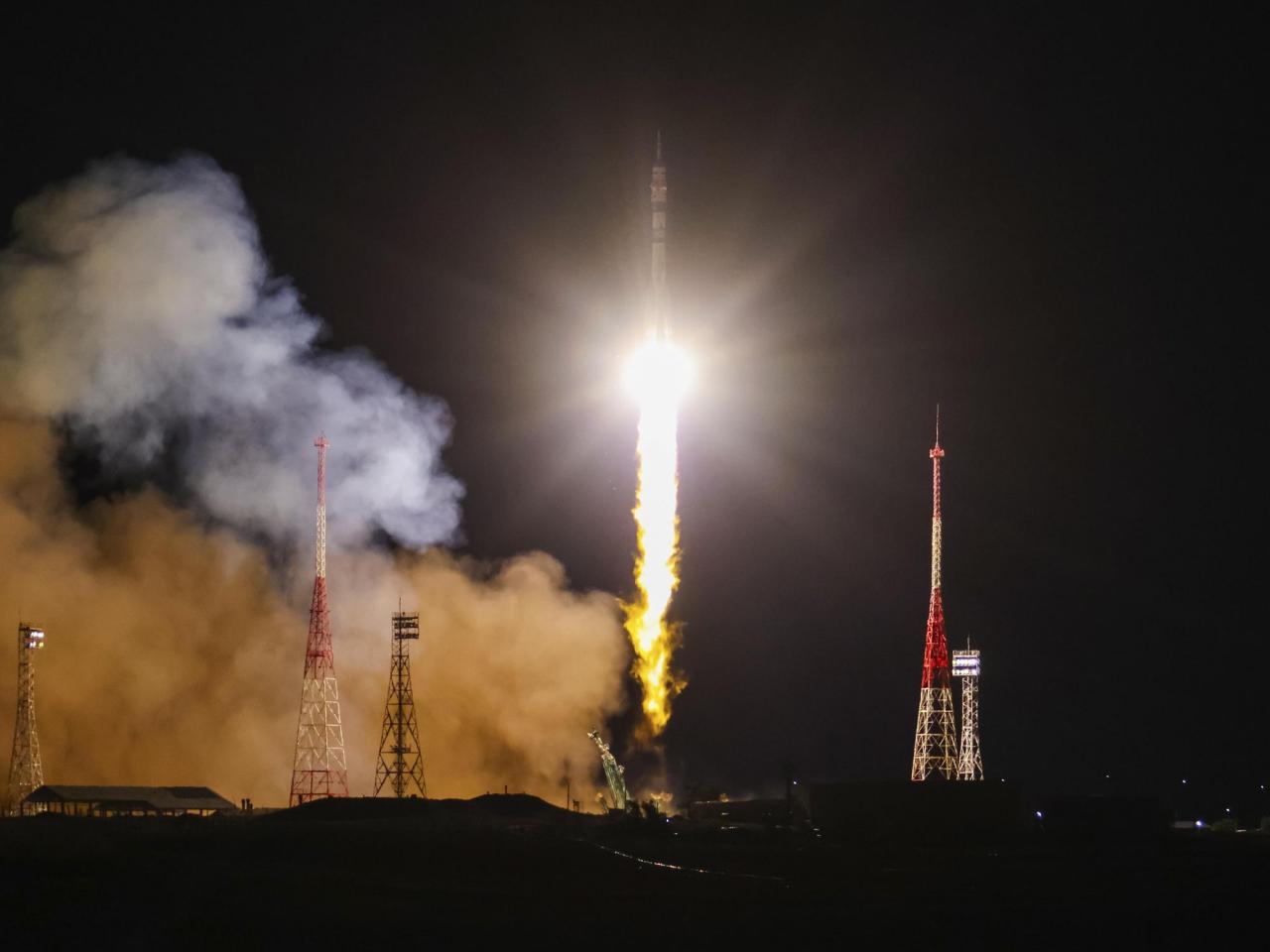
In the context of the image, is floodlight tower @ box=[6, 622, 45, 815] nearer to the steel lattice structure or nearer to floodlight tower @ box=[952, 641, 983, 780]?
the steel lattice structure

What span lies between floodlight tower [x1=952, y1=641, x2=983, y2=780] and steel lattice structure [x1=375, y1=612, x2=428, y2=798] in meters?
38.5

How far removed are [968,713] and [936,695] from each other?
33.3 feet

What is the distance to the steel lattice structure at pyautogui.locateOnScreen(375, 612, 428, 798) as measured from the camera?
97.2 meters

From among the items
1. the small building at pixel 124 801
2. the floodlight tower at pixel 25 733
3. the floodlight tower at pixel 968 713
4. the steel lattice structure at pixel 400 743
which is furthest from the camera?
the floodlight tower at pixel 968 713

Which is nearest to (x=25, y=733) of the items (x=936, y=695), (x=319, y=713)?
(x=319, y=713)

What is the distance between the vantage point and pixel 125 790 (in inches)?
4023

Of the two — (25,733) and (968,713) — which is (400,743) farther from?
(968,713)

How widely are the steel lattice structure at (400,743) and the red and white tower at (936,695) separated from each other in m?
30.1

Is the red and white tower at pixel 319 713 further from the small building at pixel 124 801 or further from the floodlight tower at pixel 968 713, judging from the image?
the floodlight tower at pixel 968 713

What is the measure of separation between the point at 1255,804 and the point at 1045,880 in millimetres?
95690

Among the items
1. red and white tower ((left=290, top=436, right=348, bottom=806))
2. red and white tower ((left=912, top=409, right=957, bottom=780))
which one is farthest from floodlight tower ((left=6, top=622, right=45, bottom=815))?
red and white tower ((left=912, top=409, right=957, bottom=780))

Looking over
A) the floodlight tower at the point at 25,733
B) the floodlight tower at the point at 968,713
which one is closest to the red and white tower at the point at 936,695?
the floodlight tower at the point at 968,713

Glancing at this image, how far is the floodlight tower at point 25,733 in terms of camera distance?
3760 inches

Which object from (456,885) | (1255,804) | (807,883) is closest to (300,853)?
(456,885)
